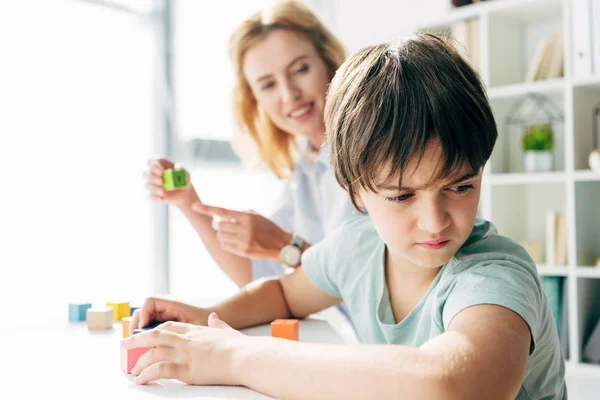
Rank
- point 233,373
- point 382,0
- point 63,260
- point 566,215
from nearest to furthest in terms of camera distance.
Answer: point 233,373 → point 63,260 → point 566,215 → point 382,0

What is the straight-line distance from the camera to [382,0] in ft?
11.6

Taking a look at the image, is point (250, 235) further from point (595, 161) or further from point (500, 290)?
point (595, 161)

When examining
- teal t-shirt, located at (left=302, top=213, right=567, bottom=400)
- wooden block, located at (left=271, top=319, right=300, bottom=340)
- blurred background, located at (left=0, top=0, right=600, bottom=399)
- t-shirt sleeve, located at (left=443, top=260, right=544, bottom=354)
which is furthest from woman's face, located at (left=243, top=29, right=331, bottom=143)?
t-shirt sleeve, located at (left=443, top=260, right=544, bottom=354)

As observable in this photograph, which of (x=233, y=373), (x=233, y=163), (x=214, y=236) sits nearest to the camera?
(x=233, y=373)

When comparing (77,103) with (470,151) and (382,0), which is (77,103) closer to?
(470,151)

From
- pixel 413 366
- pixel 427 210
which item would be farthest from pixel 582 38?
pixel 413 366

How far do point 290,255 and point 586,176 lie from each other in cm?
155

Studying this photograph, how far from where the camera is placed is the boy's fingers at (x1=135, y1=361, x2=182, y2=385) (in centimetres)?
71

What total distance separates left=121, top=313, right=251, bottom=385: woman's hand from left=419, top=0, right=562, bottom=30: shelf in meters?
2.35

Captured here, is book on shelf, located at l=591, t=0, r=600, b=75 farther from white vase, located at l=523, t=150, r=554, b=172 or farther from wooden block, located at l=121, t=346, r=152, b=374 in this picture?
wooden block, located at l=121, t=346, r=152, b=374

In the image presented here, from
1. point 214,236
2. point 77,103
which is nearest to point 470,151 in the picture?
point 214,236

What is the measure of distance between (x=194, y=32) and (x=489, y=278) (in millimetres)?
2177

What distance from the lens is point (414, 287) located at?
0.97 m

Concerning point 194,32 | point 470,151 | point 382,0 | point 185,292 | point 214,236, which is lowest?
point 185,292
